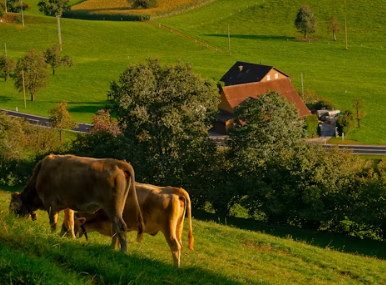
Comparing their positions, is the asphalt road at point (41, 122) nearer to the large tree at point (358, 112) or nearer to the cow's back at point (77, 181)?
the large tree at point (358, 112)

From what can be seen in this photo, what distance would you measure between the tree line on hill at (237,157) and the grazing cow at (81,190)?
25.3 meters

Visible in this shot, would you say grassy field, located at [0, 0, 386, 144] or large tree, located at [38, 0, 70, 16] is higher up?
large tree, located at [38, 0, 70, 16]

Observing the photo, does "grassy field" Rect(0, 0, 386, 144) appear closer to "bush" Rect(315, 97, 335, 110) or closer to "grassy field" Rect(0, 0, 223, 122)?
"grassy field" Rect(0, 0, 223, 122)

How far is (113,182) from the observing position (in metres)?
16.8

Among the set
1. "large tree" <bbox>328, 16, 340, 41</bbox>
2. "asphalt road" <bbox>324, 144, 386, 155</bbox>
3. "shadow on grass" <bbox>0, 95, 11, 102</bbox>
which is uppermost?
"large tree" <bbox>328, 16, 340, 41</bbox>

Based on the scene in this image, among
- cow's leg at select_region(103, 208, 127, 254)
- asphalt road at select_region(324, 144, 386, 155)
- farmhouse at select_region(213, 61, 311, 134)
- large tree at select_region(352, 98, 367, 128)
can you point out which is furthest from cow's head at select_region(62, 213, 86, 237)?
large tree at select_region(352, 98, 367, 128)

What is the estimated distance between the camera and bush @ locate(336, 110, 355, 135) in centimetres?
8406

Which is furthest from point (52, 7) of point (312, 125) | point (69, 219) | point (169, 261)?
point (169, 261)

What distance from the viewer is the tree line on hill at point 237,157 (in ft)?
136

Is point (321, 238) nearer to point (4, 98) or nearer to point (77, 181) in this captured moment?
point (77, 181)

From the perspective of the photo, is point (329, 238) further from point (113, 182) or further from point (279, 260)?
point (113, 182)

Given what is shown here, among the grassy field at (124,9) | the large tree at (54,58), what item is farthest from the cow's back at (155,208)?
the grassy field at (124,9)

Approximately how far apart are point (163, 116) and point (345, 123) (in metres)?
44.4

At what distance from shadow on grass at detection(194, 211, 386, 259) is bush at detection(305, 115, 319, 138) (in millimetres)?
42594
